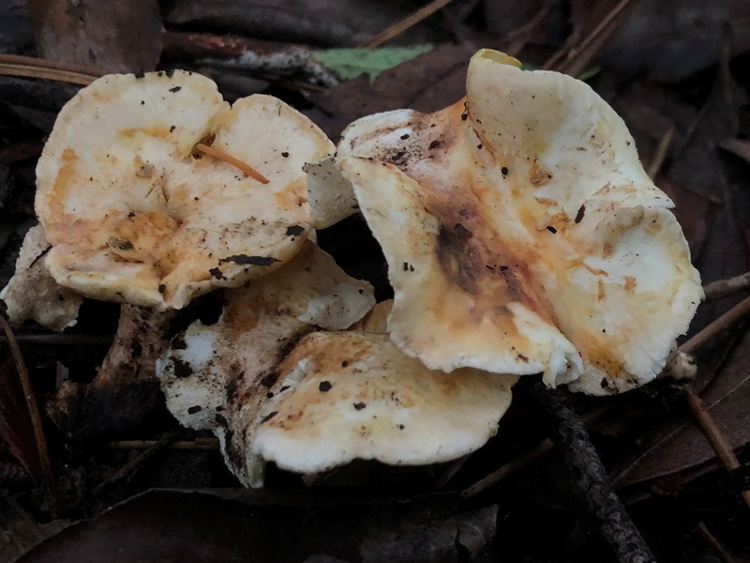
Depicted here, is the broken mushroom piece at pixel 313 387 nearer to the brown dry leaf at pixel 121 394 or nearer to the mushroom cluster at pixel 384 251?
the mushroom cluster at pixel 384 251

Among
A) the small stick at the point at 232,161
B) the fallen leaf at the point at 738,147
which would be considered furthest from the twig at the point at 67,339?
the fallen leaf at the point at 738,147

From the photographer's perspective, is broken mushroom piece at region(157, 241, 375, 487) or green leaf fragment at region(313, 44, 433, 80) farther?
green leaf fragment at region(313, 44, 433, 80)

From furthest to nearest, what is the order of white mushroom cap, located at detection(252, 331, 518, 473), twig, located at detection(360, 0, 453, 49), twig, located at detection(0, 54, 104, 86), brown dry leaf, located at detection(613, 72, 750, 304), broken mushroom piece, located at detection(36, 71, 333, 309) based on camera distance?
twig, located at detection(360, 0, 453, 49)
brown dry leaf, located at detection(613, 72, 750, 304)
twig, located at detection(0, 54, 104, 86)
broken mushroom piece, located at detection(36, 71, 333, 309)
white mushroom cap, located at detection(252, 331, 518, 473)

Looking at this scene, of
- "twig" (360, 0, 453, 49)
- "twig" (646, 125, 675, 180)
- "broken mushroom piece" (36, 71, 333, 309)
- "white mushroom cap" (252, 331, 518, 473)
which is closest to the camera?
"white mushroom cap" (252, 331, 518, 473)

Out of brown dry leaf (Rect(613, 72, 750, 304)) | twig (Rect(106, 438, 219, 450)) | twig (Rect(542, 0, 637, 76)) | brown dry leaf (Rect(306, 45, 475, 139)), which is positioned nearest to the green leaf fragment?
brown dry leaf (Rect(306, 45, 475, 139))

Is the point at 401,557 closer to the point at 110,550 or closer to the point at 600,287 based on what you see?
the point at 110,550

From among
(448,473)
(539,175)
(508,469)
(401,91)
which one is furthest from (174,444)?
(401,91)

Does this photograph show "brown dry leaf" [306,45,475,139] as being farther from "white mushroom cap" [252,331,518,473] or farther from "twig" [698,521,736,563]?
"twig" [698,521,736,563]
